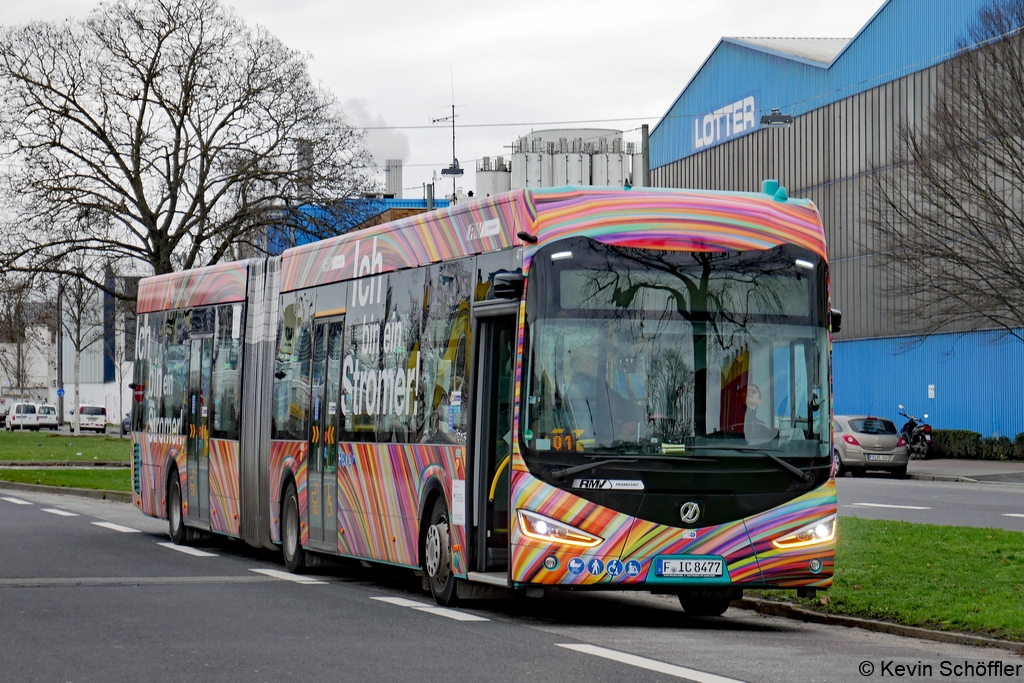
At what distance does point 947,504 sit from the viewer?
25328 mm

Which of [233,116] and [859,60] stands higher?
[859,60]

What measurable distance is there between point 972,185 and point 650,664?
3092cm

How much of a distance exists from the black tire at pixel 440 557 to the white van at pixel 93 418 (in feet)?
260

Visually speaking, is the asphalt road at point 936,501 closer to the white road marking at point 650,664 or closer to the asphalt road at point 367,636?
the asphalt road at point 367,636

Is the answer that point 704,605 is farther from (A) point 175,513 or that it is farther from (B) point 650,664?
(A) point 175,513

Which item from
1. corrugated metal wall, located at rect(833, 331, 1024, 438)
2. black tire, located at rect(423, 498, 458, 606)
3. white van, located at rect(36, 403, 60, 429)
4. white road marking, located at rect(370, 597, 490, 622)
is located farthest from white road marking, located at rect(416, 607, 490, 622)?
white van, located at rect(36, 403, 60, 429)

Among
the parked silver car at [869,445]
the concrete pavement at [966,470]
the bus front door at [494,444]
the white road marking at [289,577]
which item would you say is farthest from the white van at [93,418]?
the bus front door at [494,444]

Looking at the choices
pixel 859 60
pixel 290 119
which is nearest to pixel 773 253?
pixel 290 119

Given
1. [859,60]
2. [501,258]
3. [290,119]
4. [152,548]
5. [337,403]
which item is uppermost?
[859,60]

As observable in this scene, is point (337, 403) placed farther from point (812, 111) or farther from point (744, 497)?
point (812, 111)

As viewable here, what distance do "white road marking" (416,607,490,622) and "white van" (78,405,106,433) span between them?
3147 inches

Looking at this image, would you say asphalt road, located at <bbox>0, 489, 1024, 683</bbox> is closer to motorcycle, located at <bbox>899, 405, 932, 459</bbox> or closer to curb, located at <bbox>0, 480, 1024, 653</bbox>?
curb, located at <bbox>0, 480, 1024, 653</bbox>

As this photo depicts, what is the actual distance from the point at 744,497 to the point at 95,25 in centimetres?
3822

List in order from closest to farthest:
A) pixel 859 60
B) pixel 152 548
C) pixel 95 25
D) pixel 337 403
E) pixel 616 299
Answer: pixel 616 299 → pixel 337 403 → pixel 152 548 → pixel 95 25 → pixel 859 60
